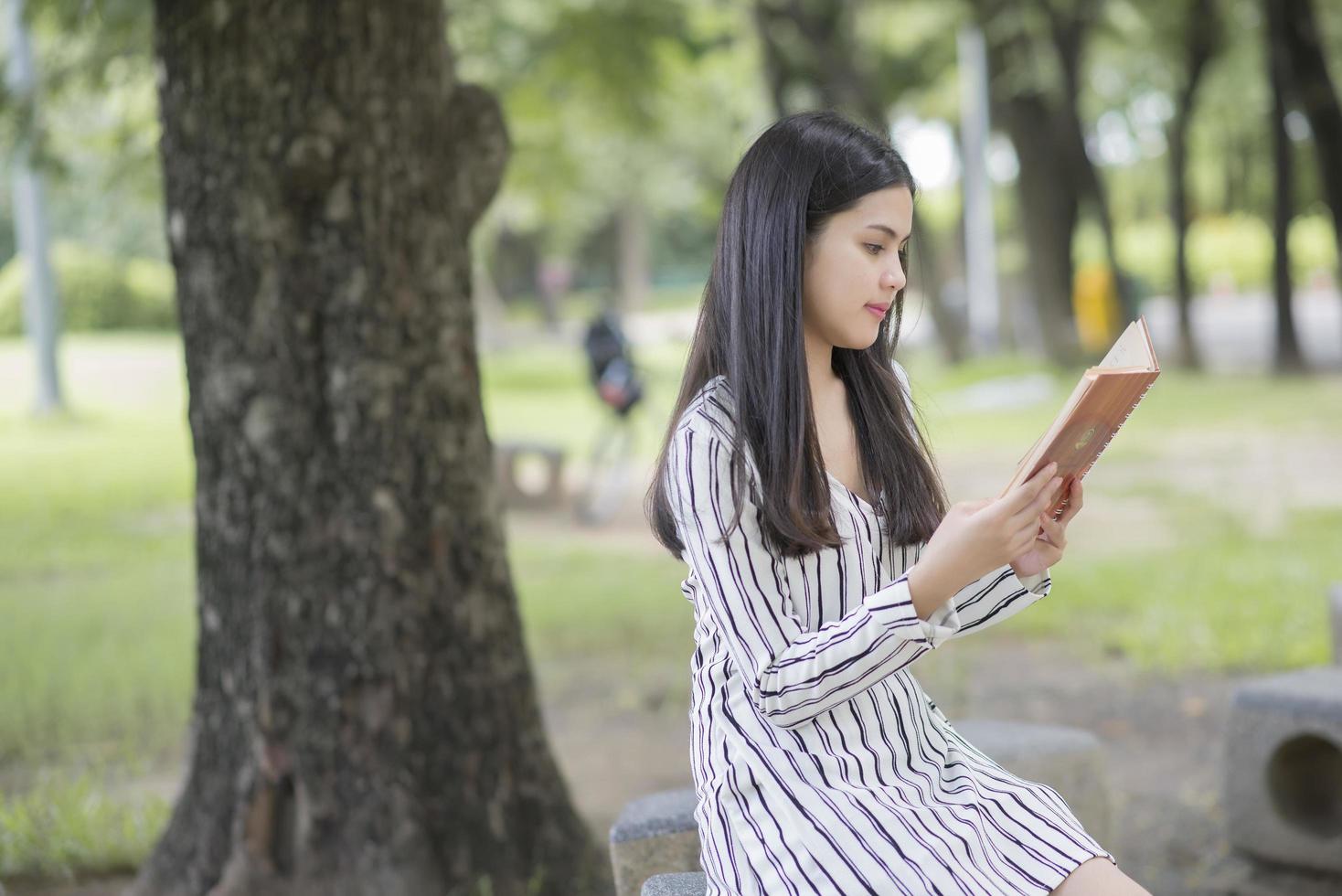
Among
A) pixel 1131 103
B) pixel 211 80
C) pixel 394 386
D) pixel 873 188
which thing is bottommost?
pixel 394 386

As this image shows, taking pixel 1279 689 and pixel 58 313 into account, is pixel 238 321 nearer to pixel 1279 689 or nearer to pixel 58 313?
pixel 1279 689

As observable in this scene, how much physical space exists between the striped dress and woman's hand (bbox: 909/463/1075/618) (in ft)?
0.14

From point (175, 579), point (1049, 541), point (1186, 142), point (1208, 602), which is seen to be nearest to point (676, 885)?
point (1049, 541)

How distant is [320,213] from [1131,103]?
2363 cm

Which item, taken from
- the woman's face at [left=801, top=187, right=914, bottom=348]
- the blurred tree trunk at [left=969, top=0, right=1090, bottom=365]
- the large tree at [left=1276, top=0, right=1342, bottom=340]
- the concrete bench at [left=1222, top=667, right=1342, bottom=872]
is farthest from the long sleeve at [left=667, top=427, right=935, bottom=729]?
the blurred tree trunk at [left=969, top=0, right=1090, bottom=365]

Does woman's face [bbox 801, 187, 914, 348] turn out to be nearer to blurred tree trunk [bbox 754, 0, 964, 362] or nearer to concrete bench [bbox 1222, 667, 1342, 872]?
concrete bench [bbox 1222, 667, 1342, 872]

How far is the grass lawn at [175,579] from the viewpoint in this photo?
5.84m

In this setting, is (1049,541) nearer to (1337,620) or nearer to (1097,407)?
(1097,407)

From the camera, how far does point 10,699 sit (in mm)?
6484

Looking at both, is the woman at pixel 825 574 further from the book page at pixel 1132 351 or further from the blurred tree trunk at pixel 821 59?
the blurred tree trunk at pixel 821 59

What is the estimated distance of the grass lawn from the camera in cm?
584

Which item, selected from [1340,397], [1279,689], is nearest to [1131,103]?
[1340,397]

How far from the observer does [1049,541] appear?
227 centimetres

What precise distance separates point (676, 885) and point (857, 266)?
1.08 metres
